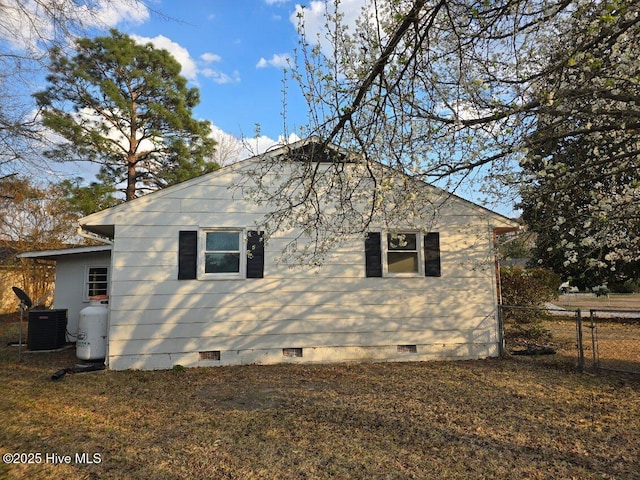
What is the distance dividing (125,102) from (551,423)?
1548 centimetres

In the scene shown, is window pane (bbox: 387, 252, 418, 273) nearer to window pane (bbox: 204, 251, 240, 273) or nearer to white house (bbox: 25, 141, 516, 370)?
white house (bbox: 25, 141, 516, 370)

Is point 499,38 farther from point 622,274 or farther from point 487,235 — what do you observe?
point 622,274

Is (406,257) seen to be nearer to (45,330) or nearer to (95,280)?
(95,280)

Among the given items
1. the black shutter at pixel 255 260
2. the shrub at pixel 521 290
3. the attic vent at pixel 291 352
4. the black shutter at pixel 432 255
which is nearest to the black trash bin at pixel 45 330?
the black shutter at pixel 255 260

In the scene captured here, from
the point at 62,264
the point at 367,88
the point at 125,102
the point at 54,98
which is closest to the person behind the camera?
the point at 367,88

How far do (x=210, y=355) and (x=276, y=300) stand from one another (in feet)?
5.53

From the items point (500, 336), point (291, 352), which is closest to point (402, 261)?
point (500, 336)

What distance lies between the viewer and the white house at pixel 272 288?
7.73 metres

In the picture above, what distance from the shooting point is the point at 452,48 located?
155 inches

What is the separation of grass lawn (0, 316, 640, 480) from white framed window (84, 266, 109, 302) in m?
3.58

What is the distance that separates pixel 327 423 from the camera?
480cm

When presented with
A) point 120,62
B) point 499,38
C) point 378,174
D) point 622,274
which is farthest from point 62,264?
point 622,274

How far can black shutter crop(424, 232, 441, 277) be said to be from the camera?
335 inches

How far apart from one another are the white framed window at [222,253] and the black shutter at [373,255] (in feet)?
8.33
